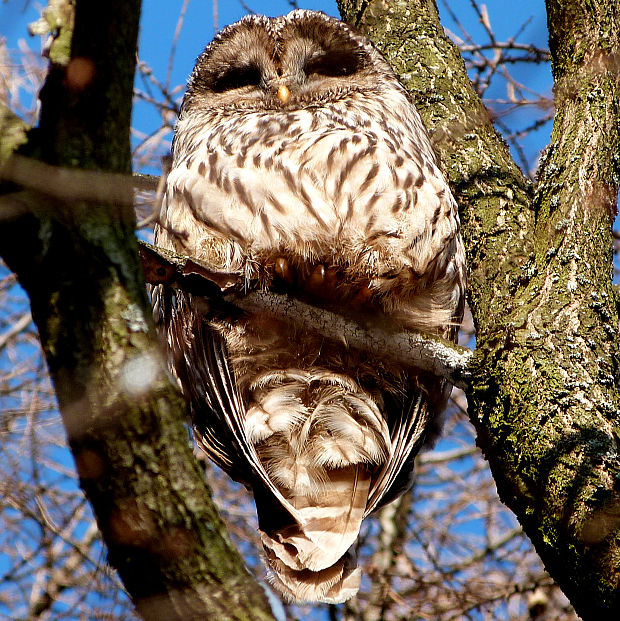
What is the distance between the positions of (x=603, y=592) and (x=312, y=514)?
1197 millimetres

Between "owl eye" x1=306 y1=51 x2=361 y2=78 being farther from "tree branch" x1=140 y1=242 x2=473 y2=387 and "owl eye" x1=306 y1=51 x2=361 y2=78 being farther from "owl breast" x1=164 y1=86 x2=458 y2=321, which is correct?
"tree branch" x1=140 y1=242 x2=473 y2=387

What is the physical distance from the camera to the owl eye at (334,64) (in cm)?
415

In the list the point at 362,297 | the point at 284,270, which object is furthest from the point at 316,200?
the point at 362,297

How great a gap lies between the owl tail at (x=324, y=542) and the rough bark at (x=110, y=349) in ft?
4.23

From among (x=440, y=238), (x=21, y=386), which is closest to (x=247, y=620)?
(x=440, y=238)

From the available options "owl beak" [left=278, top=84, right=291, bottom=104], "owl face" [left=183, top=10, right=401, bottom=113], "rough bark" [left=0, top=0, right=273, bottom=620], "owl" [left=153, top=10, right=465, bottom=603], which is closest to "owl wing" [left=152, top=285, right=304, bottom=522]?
"owl" [left=153, top=10, right=465, bottom=603]

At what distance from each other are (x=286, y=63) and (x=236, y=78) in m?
0.31

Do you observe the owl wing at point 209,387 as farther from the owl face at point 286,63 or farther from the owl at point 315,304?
the owl face at point 286,63

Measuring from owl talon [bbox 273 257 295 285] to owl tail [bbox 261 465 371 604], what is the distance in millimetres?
748

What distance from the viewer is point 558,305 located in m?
2.67

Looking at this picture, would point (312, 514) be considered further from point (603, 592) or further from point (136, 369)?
point (136, 369)

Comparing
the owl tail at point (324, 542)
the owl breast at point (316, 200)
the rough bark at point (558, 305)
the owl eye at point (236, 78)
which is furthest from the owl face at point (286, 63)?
the owl tail at point (324, 542)

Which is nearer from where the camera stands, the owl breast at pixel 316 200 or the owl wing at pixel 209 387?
A: the owl breast at pixel 316 200

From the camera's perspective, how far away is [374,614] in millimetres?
4691
